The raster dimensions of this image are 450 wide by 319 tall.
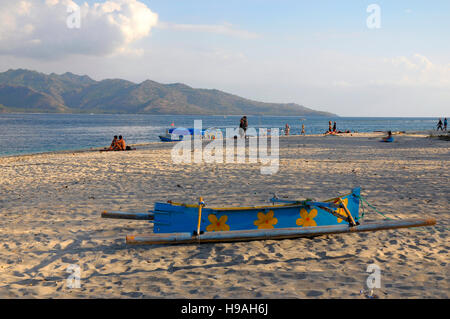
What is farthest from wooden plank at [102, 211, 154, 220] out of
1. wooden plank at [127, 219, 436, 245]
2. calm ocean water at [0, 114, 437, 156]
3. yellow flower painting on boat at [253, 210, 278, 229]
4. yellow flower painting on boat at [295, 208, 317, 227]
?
calm ocean water at [0, 114, 437, 156]

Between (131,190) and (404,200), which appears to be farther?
(131,190)

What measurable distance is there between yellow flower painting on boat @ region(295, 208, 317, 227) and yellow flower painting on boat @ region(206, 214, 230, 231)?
1.36m

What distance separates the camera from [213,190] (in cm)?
1075

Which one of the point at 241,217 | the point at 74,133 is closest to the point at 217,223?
the point at 241,217

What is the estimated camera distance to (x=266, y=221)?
6.10 meters

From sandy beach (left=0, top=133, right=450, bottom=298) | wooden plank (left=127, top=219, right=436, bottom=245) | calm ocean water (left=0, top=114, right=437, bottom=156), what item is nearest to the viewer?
sandy beach (left=0, top=133, right=450, bottom=298)

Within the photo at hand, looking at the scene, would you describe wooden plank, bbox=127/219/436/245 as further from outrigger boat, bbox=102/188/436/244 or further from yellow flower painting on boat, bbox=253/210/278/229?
yellow flower painting on boat, bbox=253/210/278/229

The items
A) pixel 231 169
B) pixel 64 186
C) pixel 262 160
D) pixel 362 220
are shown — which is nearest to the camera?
pixel 362 220

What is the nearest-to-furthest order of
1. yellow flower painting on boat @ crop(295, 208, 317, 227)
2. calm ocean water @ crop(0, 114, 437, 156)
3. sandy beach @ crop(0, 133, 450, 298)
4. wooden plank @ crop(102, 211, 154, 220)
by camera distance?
sandy beach @ crop(0, 133, 450, 298) → yellow flower painting on boat @ crop(295, 208, 317, 227) → wooden plank @ crop(102, 211, 154, 220) → calm ocean water @ crop(0, 114, 437, 156)

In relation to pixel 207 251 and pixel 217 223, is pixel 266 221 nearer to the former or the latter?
pixel 217 223

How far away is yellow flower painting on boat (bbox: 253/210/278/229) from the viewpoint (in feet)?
19.9

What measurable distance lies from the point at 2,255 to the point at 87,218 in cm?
226

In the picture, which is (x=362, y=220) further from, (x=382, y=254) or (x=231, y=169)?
(x=231, y=169)
